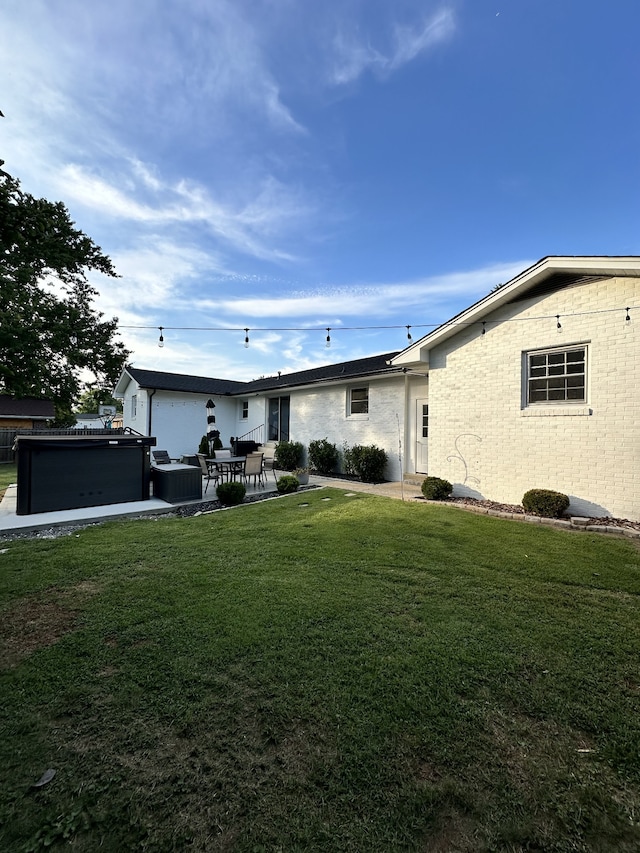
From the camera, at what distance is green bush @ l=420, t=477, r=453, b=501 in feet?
28.8

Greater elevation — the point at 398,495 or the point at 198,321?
the point at 198,321

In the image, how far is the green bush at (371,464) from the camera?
37.5 ft

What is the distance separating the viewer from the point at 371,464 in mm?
11430

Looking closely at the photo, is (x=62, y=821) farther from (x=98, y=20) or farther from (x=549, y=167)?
(x=549, y=167)

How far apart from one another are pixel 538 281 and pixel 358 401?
6.57m

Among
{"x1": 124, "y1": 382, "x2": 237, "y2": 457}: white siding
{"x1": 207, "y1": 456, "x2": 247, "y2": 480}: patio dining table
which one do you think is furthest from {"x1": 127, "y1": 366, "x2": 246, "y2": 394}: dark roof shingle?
{"x1": 207, "y1": 456, "x2": 247, "y2": 480}: patio dining table

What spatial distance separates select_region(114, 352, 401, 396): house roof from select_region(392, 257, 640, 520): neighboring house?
4420mm

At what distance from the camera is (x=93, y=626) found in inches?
130

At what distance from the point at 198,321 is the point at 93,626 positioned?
36.8 ft

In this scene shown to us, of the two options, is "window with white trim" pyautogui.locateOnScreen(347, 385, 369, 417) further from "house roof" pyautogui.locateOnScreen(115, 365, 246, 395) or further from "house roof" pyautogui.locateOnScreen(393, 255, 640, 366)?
"house roof" pyautogui.locateOnScreen(115, 365, 246, 395)

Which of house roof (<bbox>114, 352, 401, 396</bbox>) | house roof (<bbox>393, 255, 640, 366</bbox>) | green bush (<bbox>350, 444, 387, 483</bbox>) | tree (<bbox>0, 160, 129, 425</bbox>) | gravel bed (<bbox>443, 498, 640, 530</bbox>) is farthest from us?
house roof (<bbox>114, 352, 401, 396</bbox>)

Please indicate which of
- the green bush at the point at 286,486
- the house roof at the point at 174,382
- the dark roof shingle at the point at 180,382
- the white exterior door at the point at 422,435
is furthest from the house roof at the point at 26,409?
the white exterior door at the point at 422,435

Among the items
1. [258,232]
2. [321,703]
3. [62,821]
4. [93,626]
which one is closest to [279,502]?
[93,626]

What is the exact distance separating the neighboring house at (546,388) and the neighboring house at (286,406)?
88.9 inches
